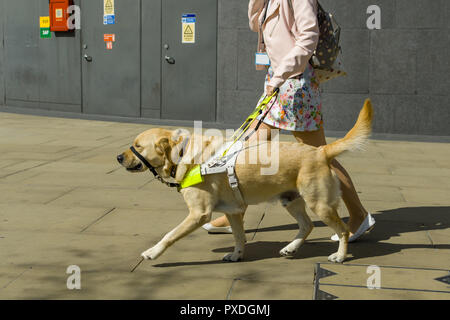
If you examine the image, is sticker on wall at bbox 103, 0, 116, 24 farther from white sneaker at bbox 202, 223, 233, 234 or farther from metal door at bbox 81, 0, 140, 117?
white sneaker at bbox 202, 223, 233, 234

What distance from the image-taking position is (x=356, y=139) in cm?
420

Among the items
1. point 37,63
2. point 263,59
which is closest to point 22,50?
point 37,63

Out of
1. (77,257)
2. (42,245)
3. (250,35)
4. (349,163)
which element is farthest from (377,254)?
(250,35)

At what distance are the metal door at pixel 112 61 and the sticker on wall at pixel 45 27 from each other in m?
1.03

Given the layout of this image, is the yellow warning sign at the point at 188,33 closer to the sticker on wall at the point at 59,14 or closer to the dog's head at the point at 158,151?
the sticker on wall at the point at 59,14

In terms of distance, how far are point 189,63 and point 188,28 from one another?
2.37 ft

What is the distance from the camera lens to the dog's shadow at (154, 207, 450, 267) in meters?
4.53

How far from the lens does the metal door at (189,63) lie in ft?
41.2

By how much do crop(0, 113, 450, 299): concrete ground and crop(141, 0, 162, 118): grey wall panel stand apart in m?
5.29

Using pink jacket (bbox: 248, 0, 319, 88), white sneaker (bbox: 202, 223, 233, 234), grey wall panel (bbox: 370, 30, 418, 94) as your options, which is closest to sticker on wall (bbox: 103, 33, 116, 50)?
grey wall panel (bbox: 370, 30, 418, 94)

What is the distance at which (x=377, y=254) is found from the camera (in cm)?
451

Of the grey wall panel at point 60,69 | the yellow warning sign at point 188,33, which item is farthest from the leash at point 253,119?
the grey wall panel at point 60,69

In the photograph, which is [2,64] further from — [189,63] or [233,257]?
[233,257]
